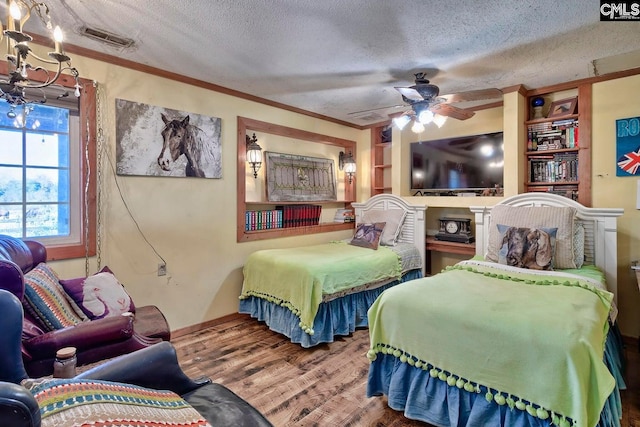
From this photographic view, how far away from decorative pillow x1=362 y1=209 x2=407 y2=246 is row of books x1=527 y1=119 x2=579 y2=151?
5.16 feet

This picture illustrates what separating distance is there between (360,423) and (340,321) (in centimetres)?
118

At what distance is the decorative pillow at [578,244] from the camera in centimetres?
269

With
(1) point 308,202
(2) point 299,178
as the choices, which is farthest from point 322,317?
(2) point 299,178

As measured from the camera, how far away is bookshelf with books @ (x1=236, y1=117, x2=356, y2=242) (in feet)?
11.5

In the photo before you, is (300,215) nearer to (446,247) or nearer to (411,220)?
(411,220)

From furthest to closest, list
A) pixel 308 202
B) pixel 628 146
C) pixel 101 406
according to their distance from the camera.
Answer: pixel 308 202 → pixel 628 146 → pixel 101 406

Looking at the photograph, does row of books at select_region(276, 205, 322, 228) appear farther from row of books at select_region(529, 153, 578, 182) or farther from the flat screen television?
row of books at select_region(529, 153, 578, 182)

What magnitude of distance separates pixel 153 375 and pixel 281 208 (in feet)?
9.37

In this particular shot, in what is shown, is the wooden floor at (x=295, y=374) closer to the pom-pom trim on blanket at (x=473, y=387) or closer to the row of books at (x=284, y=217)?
the pom-pom trim on blanket at (x=473, y=387)

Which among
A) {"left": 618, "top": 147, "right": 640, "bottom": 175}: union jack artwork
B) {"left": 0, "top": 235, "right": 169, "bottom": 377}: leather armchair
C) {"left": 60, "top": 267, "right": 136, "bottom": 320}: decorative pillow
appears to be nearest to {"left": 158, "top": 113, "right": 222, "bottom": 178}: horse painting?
{"left": 60, "top": 267, "right": 136, "bottom": 320}: decorative pillow

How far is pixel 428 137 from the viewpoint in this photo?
4.27m

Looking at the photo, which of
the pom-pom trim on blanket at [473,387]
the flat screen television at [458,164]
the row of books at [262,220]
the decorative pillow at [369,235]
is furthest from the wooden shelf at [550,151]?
the row of books at [262,220]

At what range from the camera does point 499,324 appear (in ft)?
5.24

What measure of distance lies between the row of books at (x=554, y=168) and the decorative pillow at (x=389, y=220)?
146 centimetres
